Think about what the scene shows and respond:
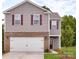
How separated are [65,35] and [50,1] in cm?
36

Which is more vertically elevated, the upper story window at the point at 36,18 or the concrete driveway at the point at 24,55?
the upper story window at the point at 36,18

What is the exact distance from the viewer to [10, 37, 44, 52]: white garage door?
222cm

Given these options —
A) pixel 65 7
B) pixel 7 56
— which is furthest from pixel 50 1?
pixel 7 56

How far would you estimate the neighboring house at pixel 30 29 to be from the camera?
2.21m

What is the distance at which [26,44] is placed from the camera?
2.24 m

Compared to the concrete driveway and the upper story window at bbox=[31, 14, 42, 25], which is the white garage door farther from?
the upper story window at bbox=[31, 14, 42, 25]

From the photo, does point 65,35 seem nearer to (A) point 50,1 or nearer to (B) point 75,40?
(B) point 75,40

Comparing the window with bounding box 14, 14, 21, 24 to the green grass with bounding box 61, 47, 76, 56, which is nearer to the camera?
the green grass with bounding box 61, 47, 76, 56

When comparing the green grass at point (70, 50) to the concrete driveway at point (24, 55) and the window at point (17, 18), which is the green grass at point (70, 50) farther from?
the window at point (17, 18)

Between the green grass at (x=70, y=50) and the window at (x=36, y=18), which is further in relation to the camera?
the window at (x=36, y=18)

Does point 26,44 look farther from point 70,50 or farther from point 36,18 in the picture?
point 70,50

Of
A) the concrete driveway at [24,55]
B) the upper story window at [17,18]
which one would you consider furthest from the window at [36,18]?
the concrete driveway at [24,55]

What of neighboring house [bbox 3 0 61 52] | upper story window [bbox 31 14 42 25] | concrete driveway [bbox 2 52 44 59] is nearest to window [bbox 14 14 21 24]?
neighboring house [bbox 3 0 61 52]

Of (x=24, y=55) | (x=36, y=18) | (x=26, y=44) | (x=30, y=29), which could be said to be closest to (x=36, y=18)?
(x=36, y=18)
